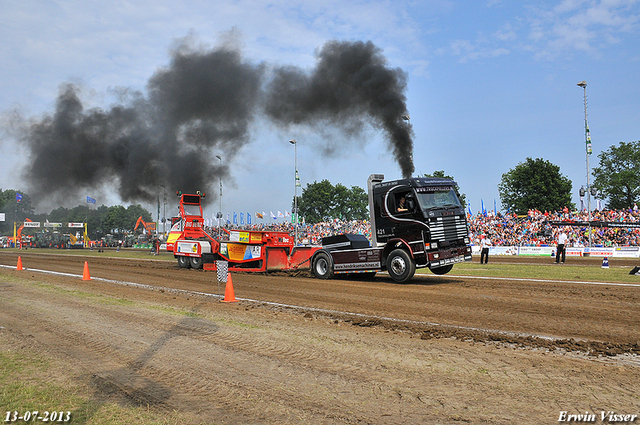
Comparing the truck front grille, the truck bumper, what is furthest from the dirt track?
the truck front grille

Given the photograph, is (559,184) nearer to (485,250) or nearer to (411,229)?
(485,250)

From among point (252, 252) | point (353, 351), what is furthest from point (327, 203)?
point (353, 351)

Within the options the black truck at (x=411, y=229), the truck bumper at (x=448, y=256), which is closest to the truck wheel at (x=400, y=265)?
the black truck at (x=411, y=229)

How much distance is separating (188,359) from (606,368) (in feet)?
16.2

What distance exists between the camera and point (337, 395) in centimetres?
445

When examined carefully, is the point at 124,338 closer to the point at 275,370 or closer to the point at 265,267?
the point at 275,370

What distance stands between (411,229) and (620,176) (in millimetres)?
57423

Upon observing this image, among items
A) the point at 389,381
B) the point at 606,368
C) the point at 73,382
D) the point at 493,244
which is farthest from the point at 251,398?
the point at 493,244

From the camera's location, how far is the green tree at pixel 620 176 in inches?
2276

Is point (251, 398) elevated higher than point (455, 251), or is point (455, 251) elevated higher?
point (455, 251)

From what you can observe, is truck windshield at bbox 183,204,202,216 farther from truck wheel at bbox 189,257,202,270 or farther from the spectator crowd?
the spectator crowd

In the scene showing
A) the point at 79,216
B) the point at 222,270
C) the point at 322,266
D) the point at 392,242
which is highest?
the point at 79,216

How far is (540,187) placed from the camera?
203ft

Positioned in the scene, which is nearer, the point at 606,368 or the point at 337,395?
the point at 337,395
